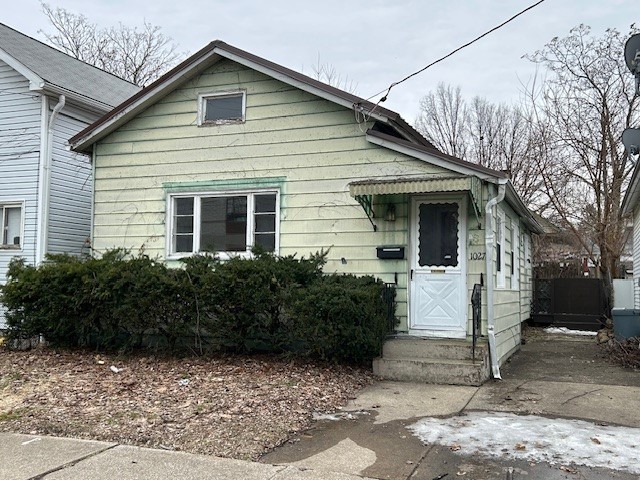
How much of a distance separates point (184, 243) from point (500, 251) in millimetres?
5471

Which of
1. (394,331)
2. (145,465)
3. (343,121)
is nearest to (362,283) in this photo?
(394,331)

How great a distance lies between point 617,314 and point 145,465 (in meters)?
9.33

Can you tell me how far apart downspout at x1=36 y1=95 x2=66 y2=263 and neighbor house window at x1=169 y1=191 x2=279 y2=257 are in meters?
3.71

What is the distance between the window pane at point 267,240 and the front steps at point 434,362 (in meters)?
2.53

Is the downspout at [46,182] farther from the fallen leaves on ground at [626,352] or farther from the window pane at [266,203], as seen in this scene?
the fallen leaves on ground at [626,352]

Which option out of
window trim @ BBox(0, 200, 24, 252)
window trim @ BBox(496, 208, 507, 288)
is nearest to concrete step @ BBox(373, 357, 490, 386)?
window trim @ BBox(496, 208, 507, 288)

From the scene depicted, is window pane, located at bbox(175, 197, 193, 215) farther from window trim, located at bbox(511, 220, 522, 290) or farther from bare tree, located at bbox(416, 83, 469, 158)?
bare tree, located at bbox(416, 83, 469, 158)

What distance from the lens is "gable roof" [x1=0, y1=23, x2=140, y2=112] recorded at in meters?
11.9

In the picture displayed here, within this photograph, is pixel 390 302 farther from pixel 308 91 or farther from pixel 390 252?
pixel 308 91

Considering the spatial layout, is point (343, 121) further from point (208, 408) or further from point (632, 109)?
point (632, 109)

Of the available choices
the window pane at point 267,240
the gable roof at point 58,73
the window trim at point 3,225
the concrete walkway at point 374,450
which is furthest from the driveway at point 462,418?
the gable roof at point 58,73

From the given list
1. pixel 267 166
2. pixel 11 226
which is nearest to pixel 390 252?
pixel 267 166

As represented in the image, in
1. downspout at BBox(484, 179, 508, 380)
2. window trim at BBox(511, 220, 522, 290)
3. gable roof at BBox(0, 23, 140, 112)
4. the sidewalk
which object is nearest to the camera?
the sidewalk

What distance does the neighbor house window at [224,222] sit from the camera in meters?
9.54
